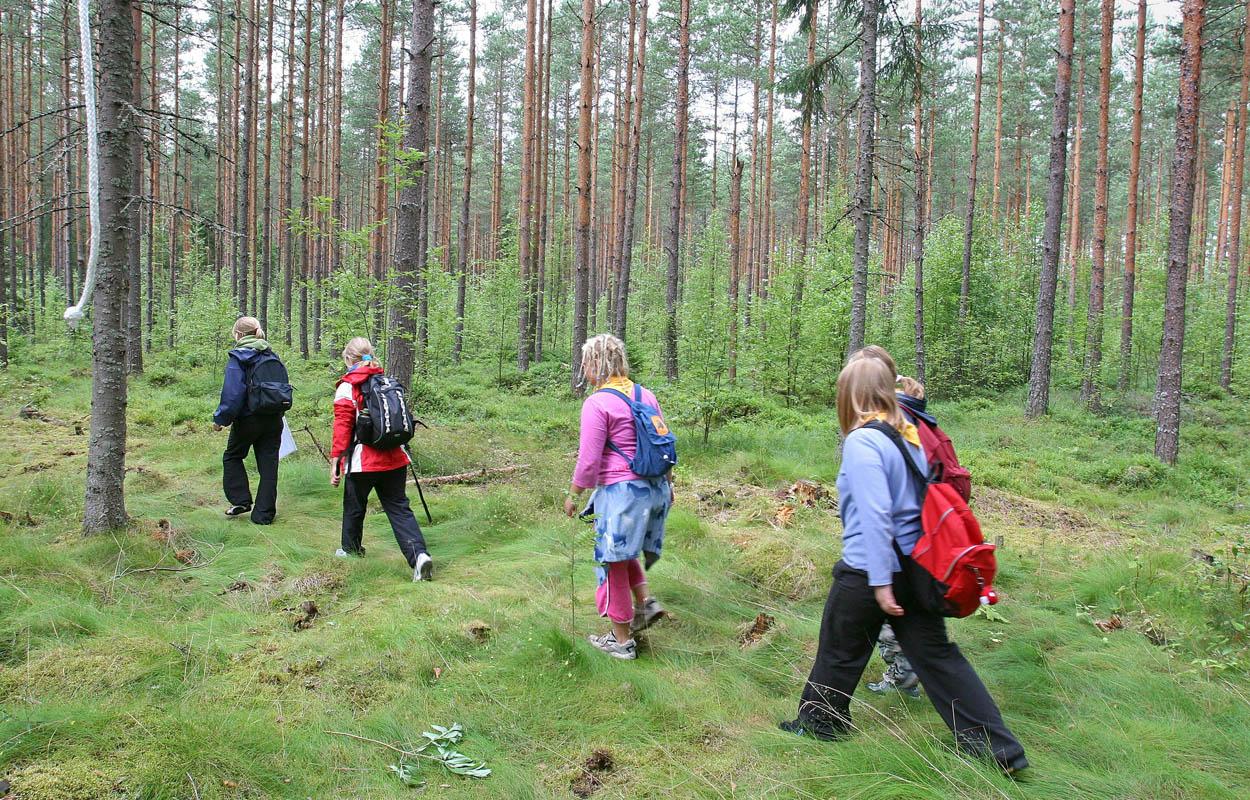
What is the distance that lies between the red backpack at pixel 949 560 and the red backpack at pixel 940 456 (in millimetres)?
545

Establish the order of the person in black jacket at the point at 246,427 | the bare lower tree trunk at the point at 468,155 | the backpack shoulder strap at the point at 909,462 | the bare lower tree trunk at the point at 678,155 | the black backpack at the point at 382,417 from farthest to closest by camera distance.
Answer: the bare lower tree trunk at the point at 468,155 → the bare lower tree trunk at the point at 678,155 → the person in black jacket at the point at 246,427 → the black backpack at the point at 382,417 → the backpack shoulder strap at the point at 909,462

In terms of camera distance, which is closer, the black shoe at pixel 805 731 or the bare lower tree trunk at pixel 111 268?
the black shoe at pixel 805 731

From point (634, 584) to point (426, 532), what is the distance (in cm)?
283

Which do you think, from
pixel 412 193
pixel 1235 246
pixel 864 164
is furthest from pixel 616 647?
pixel 1235 246

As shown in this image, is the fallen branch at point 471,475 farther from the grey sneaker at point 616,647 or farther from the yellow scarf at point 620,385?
the yellow scarf at point 620,385

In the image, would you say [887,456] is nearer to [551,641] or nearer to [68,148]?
[551,641]

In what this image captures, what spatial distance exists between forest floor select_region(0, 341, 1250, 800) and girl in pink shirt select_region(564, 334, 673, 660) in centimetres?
29

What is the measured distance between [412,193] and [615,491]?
6.20m

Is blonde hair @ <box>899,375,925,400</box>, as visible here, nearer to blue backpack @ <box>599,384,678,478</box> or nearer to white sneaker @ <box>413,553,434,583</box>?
blue backpack @ <box>599,384,678,478</box>

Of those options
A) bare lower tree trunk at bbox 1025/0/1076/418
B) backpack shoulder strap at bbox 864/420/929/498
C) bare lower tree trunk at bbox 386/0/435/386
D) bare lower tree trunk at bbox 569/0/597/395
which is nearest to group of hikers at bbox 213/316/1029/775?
backpack shoulder strap at bbox 864/420/929/498

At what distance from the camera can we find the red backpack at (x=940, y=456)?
11.3 feet

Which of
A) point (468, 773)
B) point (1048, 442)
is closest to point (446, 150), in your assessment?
point (1048, 442)

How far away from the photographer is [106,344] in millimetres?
4895

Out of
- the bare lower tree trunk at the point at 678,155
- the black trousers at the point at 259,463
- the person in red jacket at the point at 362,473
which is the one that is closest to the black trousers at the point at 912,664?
the person in red jacket at the point at 362,473
